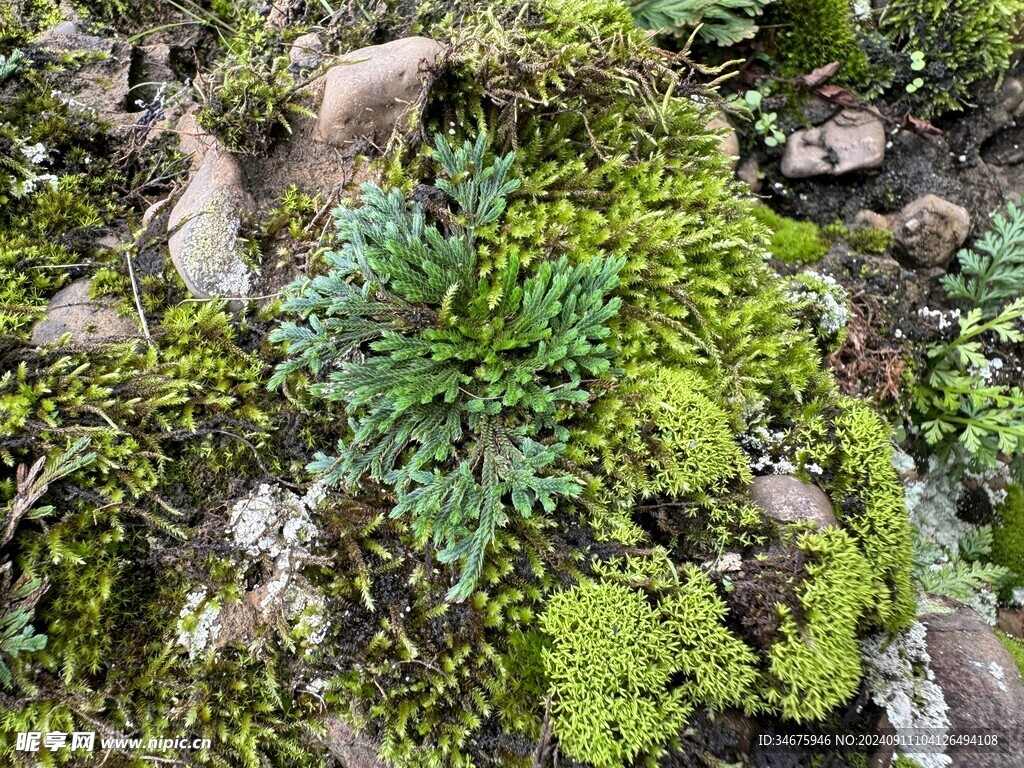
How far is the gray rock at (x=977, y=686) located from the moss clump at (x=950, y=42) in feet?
11.6

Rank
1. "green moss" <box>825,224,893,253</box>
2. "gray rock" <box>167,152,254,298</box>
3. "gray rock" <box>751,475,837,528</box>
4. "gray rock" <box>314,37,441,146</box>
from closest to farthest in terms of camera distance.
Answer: "gray rock" <box>751,475,837,528</box> → "gray rock" <box>167,152,254,298</box> → "gray rock" <box>314,37,441,146</box> → "green moss" <box>825,224,893,253</box>

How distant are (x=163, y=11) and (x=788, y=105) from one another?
14.3 ft

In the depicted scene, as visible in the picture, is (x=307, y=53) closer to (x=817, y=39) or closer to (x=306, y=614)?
(x=306, y=614)

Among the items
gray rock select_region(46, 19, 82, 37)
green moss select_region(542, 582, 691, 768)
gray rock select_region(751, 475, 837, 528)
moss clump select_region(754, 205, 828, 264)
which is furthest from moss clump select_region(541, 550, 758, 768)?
gray rock select_region(46, 19, 82, 37)

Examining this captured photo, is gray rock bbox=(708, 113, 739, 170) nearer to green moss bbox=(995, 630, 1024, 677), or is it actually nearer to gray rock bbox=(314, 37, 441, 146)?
gray rock bbox=(314, 37, 441, 146)

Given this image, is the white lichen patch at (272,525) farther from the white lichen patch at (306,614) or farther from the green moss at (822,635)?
the green moss at (822,635)

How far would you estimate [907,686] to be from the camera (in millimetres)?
2660

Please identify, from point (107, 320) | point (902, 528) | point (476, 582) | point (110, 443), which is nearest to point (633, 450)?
point (476, 582)

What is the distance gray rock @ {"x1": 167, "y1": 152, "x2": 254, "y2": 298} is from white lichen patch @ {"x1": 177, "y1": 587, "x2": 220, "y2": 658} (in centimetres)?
153

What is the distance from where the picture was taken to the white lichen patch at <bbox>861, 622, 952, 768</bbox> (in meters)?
2.59

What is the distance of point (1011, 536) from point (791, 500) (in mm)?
2291

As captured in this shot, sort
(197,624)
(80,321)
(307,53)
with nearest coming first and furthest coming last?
(197,624), (80,321), (307,53)

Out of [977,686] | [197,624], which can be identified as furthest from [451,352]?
[977,686]

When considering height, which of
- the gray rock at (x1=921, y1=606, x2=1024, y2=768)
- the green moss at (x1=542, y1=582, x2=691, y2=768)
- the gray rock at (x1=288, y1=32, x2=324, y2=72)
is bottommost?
the gray rock at (x1=921, y1=606, x2=1024, y2=768)
